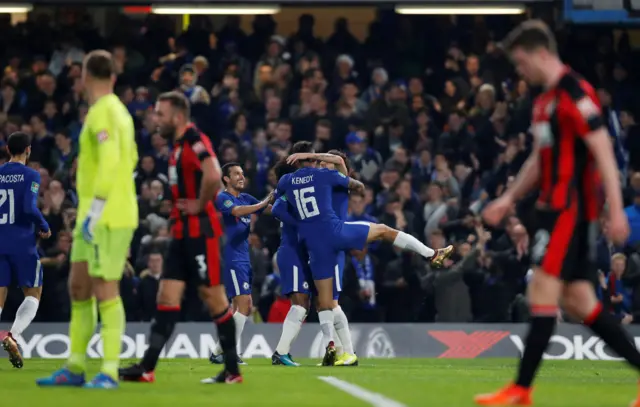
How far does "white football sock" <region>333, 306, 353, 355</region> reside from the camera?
16094 millimetres

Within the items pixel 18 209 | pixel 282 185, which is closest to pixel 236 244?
pixel 282 185

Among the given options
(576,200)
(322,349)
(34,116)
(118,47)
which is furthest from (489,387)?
(118,47)

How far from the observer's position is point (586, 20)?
22.0m

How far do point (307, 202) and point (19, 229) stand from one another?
3432mm

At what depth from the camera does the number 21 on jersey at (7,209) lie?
15.6m

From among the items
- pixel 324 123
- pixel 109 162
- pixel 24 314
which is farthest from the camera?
pixel 324 123

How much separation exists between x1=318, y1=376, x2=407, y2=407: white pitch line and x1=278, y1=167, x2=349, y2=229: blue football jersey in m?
3.72

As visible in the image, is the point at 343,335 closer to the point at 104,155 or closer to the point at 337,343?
the point at 337,343

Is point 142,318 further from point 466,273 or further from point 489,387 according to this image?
point 489,387

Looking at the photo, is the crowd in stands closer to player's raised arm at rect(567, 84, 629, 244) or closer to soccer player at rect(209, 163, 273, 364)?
soccer player at rect(209, 163, 273, 364)

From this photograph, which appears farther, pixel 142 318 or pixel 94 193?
pixel 142 318

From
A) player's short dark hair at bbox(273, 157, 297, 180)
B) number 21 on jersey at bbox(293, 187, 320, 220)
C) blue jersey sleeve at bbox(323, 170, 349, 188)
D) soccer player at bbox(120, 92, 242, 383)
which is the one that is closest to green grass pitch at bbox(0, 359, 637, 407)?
soccer player at bbox(120, 92, 242, 383)

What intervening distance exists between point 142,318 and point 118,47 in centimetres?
710

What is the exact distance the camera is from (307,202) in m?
16.2
